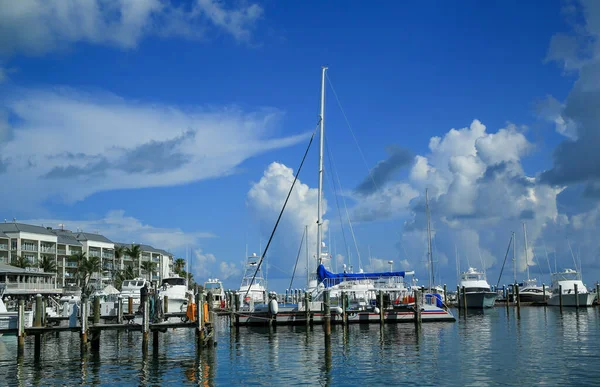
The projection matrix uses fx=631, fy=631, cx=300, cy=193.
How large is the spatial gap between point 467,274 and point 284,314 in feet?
132

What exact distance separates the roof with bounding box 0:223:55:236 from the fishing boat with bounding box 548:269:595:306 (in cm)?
9165

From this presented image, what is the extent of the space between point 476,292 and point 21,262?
245ft

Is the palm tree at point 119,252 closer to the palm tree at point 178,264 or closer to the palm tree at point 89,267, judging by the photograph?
the palm tree at point 89,267

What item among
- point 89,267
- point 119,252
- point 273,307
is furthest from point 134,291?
point 119,252

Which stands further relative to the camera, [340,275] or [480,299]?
[480,299]

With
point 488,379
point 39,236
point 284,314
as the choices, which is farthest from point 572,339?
point 39,236

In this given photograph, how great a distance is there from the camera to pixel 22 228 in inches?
4668

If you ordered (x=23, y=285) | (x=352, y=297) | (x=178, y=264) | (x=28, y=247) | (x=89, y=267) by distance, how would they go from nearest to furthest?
(x=352, y=297) → (x=23, y=285) → (x=28, y=247) → (x=89, y=267) → (x=178, y=264)

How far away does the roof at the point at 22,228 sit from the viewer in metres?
116

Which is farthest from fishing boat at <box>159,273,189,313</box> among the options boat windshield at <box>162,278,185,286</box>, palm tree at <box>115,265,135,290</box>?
palm tree at <box>115,265,135,290</box>

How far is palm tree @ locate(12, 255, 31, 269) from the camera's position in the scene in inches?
4215

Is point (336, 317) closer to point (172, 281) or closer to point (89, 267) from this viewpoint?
point (172, 281)

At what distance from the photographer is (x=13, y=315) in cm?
3875

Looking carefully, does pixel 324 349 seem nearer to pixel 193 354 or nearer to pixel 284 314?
pixel 193 354
